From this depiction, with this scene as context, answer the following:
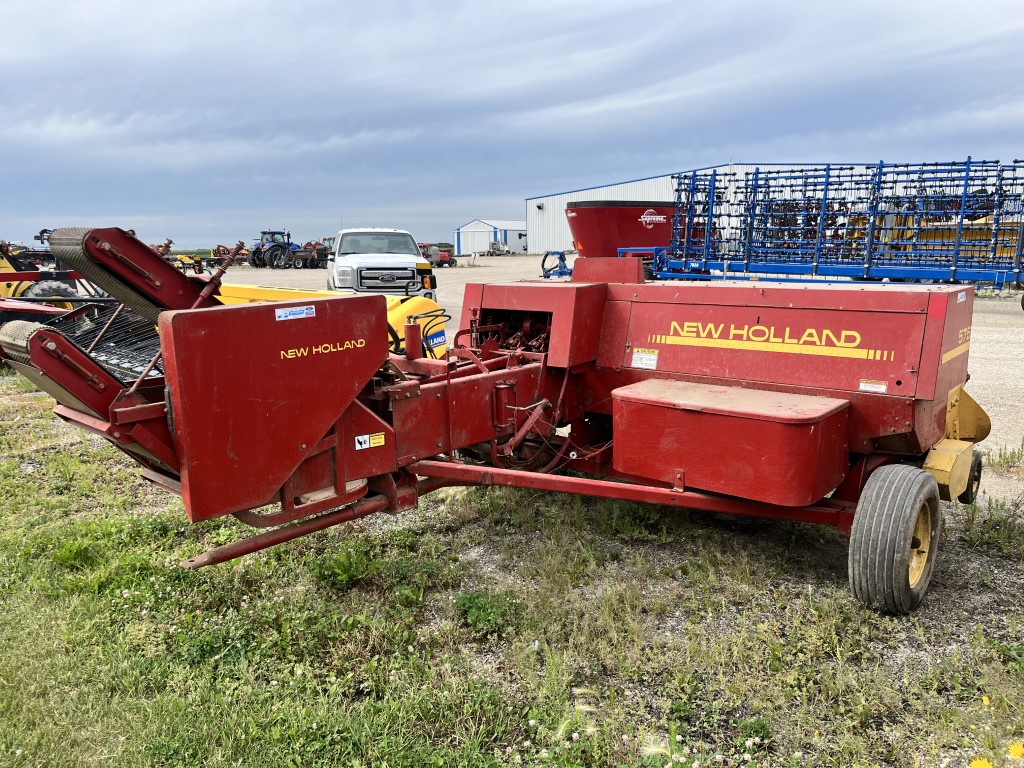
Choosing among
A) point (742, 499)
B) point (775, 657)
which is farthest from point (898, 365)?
point (775, 657)

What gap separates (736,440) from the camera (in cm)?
355

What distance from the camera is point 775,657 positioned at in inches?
127

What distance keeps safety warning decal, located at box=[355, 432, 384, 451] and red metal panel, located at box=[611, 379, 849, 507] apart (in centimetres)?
123

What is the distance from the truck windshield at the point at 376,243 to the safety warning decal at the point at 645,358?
32.7 feet

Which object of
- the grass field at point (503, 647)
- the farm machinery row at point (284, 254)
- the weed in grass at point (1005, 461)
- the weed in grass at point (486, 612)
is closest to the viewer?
the grass field at point (503, 647)

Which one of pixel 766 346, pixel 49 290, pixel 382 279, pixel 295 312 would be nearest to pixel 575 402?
pixel 766 346

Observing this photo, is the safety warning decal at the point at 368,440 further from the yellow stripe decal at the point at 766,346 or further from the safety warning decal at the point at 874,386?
the safety warning decal at the point at 874,386

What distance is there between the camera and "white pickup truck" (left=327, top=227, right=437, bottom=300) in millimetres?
12805

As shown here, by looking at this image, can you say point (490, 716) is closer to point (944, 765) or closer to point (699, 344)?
point (944, 765)

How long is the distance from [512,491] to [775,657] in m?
2.55

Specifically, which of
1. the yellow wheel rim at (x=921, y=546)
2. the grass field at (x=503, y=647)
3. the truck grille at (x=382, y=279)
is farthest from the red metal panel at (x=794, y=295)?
the truck grille at (x=382, y=279)

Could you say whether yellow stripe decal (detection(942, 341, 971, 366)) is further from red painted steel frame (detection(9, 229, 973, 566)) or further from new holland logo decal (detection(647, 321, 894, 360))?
new holland logo decal (detection(647, 321, 894, 360))

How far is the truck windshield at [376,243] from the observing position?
543 inches

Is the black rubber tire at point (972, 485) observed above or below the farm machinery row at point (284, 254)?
below
